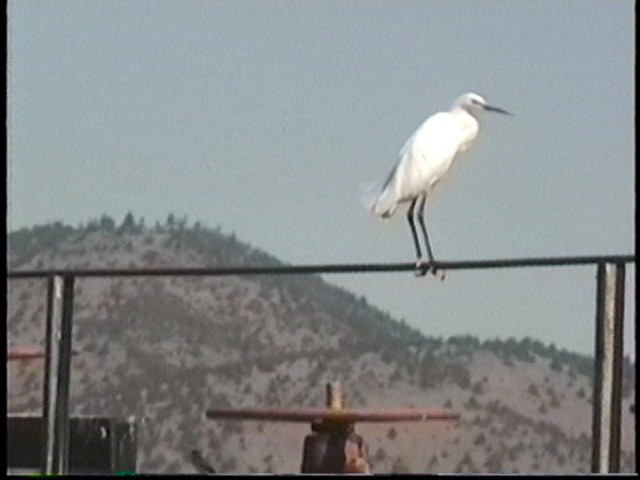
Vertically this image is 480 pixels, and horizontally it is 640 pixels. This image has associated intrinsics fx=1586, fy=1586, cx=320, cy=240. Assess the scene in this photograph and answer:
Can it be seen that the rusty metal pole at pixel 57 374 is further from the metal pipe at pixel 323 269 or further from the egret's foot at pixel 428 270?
the egret's foot at pixel 428 270

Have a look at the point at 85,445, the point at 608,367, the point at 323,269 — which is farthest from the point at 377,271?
the point at 85,445

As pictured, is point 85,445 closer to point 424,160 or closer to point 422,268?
point 422,268

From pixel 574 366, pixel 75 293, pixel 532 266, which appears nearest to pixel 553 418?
pixel 574 366

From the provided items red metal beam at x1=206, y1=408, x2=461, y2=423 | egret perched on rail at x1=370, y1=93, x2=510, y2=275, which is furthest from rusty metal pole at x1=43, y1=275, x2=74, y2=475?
egret perched on rail at x1=370, y1=93, x2=510, y2=275

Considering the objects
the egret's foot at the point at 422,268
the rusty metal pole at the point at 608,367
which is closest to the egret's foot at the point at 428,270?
the egret's foot at the point at 422,268

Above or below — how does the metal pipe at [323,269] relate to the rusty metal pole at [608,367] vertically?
above

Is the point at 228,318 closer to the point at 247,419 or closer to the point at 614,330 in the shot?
the point at 247,419

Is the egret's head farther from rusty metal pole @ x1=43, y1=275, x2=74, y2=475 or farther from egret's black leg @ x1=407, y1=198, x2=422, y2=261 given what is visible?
rusty metal pole @ x1=43, y1=275, x2=74, y2=475
